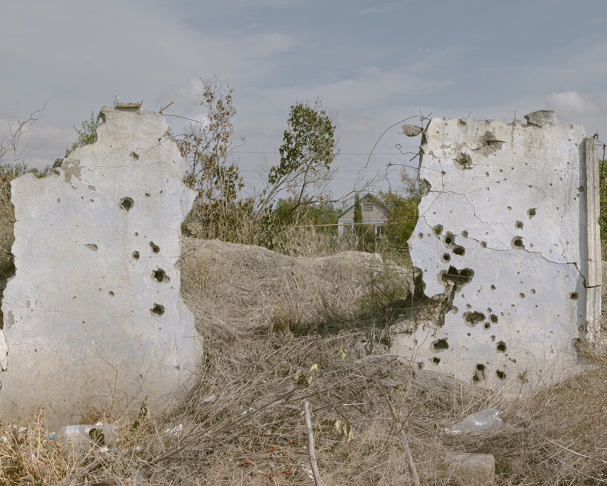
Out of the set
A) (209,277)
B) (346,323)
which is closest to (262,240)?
(209,277)

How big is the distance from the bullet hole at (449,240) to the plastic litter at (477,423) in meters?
1.40

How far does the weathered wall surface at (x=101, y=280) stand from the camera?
14.8ft

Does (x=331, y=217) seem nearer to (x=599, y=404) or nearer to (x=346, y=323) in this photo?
(x=346, y=323)

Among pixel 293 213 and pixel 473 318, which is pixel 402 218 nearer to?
pixel 293 213

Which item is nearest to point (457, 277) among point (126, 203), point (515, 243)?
point (515, 243)

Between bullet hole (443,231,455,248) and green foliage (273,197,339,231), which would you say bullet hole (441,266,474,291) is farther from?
green foliage (273,197,339,231)

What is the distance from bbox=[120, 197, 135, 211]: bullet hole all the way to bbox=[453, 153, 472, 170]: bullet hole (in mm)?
2741

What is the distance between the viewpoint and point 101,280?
4602mm

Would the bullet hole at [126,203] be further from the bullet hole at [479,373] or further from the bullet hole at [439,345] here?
the bullet hole at [479,373]

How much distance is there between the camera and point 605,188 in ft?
33.3

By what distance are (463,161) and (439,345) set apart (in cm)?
160

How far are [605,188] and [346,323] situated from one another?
278 inches

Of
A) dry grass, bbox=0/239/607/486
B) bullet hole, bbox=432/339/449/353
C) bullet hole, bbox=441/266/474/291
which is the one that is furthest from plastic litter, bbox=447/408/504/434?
bullet hole, bbox=441/266/474/291

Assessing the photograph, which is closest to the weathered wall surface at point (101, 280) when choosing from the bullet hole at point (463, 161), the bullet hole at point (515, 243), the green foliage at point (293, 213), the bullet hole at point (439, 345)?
the bullet hole at point (439, 345)
